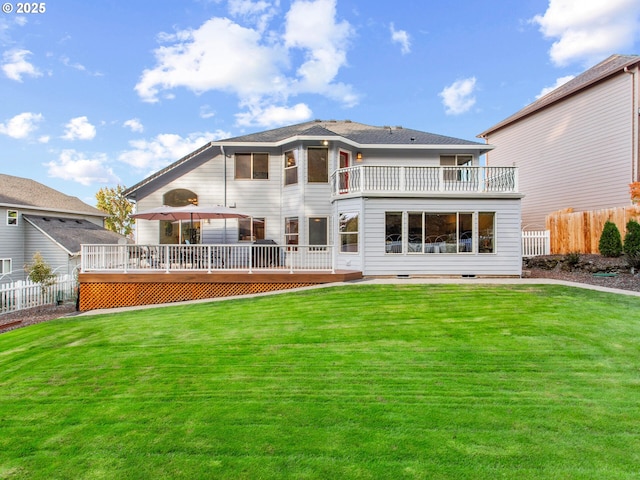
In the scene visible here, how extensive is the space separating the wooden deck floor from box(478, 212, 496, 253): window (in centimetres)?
661

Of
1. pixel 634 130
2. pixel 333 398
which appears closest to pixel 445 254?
pixel 333 398

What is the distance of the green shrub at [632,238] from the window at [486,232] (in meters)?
5.14

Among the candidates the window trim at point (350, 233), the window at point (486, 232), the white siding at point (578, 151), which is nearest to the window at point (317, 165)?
the window trim at point (350, 233)

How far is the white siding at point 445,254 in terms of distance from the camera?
1234 centimetres

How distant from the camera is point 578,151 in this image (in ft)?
59.9

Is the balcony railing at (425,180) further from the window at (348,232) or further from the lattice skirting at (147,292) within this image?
the lattice skirting at (147,292)

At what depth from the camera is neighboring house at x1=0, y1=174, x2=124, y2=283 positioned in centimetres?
2001

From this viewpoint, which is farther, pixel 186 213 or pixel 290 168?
pixel 290 168

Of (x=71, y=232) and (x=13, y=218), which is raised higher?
(x=13, y=218)

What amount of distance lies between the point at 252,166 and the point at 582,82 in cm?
1847

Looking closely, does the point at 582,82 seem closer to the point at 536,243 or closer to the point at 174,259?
the point at 536,243

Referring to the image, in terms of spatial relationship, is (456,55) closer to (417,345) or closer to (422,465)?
(417,345)

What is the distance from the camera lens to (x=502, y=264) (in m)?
12.4

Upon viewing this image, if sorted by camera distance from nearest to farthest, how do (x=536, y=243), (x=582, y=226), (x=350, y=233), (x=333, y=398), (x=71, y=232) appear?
1. (x=333, y=398)
2. (x=350, y=233)
3. (x=582, y=226)
4. (x=536, y=243)
5. (x=71, y=232)
